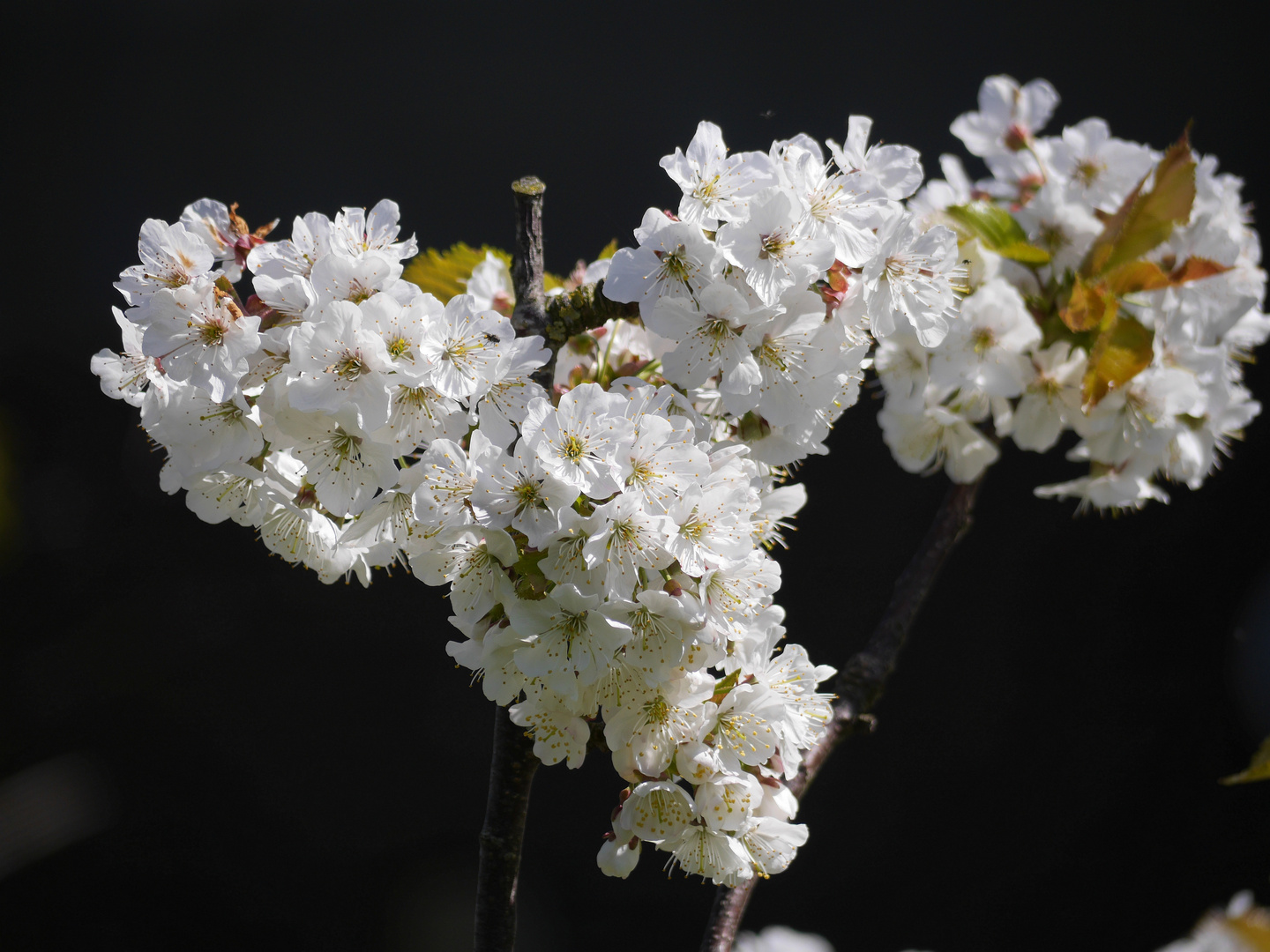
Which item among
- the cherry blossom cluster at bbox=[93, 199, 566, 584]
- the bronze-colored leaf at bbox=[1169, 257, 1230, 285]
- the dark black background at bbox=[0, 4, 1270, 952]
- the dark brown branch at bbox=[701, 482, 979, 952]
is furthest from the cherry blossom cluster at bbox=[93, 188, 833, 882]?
the dark black background at bbox=[0, 4, 1270, 952]

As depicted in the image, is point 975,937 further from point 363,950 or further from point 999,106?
point 999,106

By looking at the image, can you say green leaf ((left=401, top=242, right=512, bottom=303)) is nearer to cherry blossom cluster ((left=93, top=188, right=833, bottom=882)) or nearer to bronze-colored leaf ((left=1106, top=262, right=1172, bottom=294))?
cherry blossom cluster ((left=93, top=188, right=833, bottom=882))

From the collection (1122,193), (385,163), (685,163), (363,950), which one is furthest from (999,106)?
(363,950)

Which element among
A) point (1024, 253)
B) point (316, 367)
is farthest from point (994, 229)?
point (316, 367)

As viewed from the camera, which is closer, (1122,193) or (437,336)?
(437,336)

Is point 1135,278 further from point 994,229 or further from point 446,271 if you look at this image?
point 446,271

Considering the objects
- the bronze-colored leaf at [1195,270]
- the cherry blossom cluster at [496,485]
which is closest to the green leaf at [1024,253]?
the bronze-colored leaf at [1195,270]

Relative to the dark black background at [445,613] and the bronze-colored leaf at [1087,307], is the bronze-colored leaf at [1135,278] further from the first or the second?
the dark black background at [445,613]
